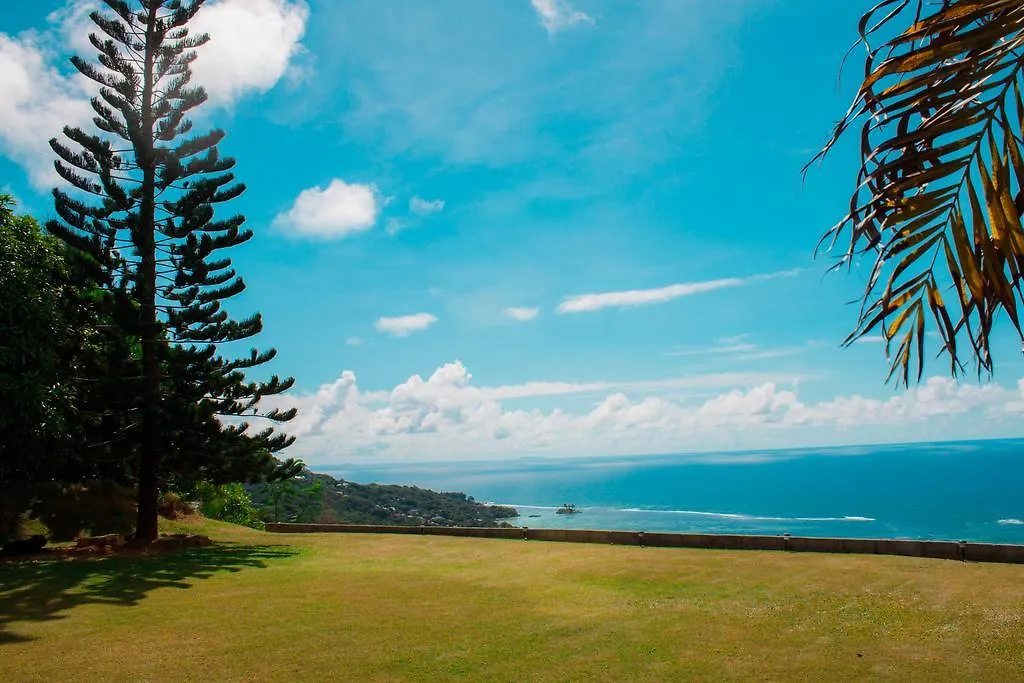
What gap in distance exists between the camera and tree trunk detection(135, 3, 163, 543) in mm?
14633

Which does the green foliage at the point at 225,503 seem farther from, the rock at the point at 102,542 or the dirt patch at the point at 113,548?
the dirt patch at the point at 113,548

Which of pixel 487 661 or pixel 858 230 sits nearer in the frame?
pixel 858 230

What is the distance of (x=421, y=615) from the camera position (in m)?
7.68

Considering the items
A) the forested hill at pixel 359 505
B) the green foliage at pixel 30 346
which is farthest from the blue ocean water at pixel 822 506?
the green foliage at pixel 30 346

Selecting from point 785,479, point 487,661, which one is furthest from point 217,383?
point 785,479

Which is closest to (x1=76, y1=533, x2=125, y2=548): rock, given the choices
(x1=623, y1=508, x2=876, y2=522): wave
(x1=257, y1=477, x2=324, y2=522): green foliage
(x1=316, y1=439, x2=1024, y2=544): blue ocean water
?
(x1=257, y1=477, x2=324, y2=522): green foliage

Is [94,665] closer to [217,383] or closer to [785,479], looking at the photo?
[217,383]

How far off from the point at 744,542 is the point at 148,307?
44.3ft

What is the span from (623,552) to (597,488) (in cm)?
14482

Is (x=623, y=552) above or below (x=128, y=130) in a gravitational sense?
below

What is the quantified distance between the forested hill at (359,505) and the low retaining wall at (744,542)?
21.7 metres

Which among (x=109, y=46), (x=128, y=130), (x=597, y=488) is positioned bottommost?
(x=597, y=488)

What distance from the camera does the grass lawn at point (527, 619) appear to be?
18.9 feet

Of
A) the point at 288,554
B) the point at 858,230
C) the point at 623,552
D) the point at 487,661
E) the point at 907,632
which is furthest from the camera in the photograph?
the point at 288,554
